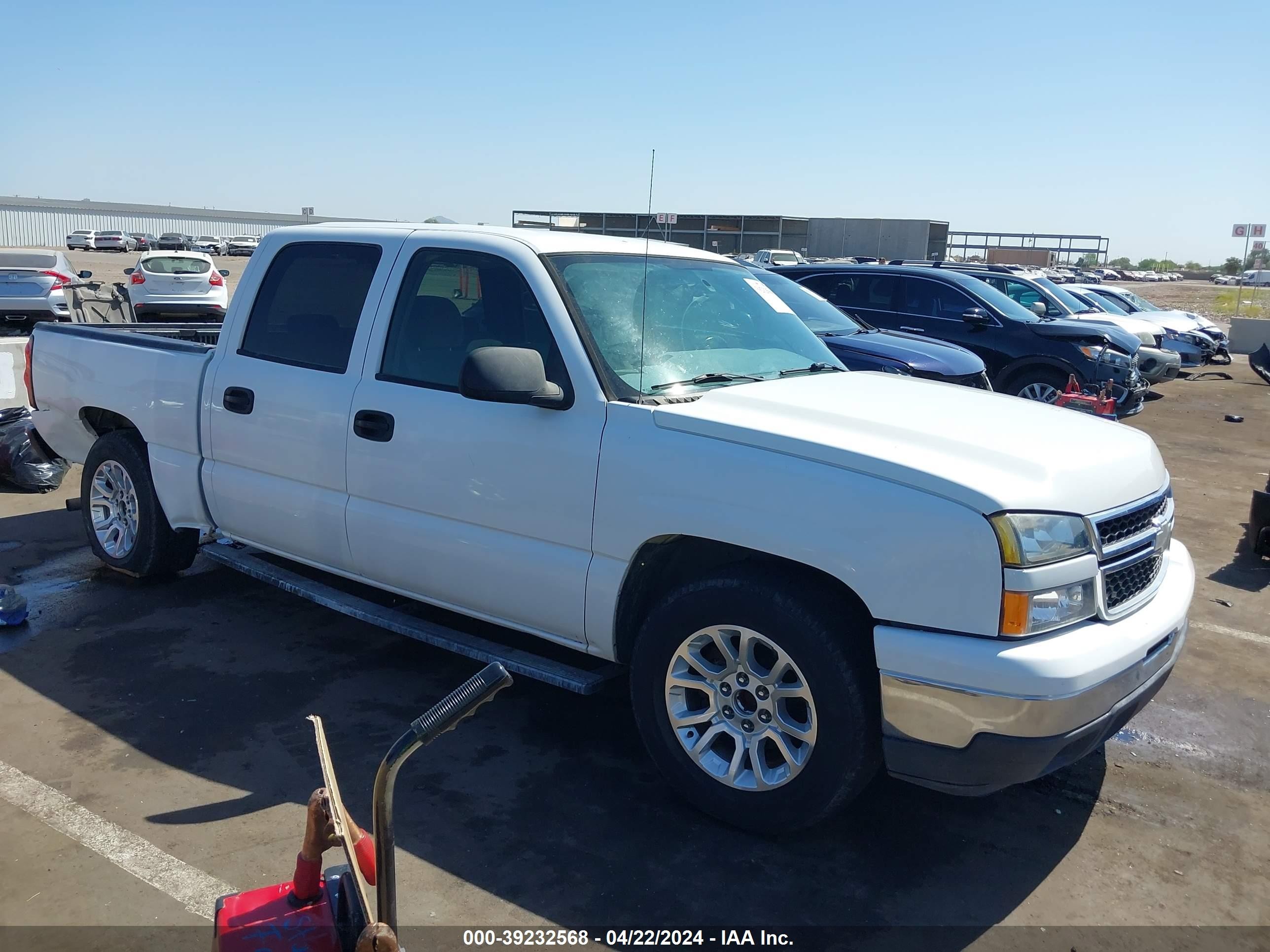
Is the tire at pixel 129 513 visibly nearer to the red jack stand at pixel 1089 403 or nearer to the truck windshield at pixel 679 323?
the truck windshield at pixel 679 323

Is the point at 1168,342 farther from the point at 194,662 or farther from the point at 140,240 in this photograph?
the point at 140,240

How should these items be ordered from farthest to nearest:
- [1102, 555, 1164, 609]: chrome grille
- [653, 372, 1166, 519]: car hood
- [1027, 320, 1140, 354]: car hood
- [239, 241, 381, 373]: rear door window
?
[1027, 320, 1140, 354]: car hood
[239, 241, 381, 373]: rear door window
[1102, 555, 1164, 609]: chrome grille
[653, 372, 1166, 519]: car hood

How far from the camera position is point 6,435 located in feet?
26.2

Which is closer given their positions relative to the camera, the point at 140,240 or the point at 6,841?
the point at 6,841

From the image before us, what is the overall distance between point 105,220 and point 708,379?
329 ft

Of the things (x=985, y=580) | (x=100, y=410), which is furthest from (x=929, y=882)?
(x=100, y=410)

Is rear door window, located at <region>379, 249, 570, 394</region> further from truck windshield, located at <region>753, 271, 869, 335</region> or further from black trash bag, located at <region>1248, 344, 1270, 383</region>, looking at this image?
black trash bag, located at <region>1248, 344, 1270, 383</region>

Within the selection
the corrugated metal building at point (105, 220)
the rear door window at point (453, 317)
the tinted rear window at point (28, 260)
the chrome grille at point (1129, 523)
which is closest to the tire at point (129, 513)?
the rear door window at point (453, 317)

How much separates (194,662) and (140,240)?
7334cm

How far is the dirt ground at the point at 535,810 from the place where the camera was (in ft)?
10.1

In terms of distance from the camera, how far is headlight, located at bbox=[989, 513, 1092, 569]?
2.90m

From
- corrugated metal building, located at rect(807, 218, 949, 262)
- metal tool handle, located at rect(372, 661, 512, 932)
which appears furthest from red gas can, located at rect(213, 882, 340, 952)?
corrugated metal building, located at rect(807, 218, 949, 262)

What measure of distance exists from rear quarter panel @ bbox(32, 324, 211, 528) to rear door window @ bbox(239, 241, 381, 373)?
42 cm

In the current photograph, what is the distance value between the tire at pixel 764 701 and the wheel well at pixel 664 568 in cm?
8
